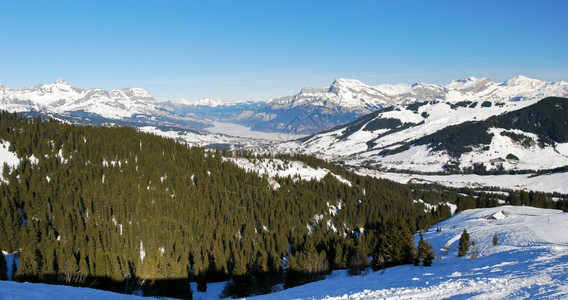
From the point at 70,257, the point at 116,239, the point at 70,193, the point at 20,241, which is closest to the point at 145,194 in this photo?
the point at 70,193

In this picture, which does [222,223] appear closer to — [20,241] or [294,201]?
[294,201]

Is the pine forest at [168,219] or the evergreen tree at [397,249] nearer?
the evergreen tree at [397,249]

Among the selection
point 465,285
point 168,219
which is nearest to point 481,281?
point 465,285

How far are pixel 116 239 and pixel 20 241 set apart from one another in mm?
23945

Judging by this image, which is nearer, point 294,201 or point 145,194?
point 145,194

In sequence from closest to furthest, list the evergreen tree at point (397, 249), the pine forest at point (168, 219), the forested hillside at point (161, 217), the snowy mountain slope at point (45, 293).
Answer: the snowy mountain slope at point (45, 293) → the evergreen tree at point (397, 249) → the pine forest at point (168, 219) → the forested hillside at point (161, 217)

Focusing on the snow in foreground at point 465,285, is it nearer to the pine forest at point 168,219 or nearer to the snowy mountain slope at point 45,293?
the snowy mountain slope at point 45,293

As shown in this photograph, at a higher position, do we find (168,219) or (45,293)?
(45,293)

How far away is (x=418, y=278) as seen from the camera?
44969mm

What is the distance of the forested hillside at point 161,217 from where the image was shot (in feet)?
286

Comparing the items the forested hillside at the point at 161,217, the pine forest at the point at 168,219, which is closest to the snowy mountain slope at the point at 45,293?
the pine forest at the point at 168,219

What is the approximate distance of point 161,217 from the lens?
437 feet

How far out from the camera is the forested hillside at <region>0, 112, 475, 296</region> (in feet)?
286

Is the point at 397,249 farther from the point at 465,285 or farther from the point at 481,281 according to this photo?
the point at 465,285
